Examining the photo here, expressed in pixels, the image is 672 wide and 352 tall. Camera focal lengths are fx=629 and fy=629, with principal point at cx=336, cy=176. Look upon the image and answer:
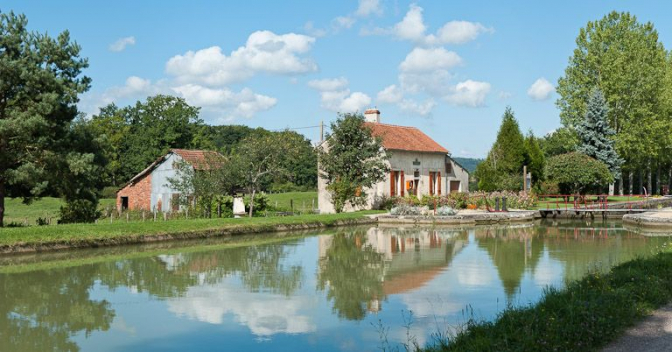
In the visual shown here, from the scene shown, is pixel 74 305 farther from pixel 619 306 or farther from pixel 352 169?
pixel 352 169

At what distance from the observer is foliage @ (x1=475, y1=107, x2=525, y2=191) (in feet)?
143

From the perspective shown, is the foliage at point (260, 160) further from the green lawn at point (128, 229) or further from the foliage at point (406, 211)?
the foliage at point (406, 211)

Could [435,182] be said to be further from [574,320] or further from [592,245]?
[574,320]

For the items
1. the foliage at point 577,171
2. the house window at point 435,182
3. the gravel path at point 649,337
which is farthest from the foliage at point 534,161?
the gravel path at point 649,337

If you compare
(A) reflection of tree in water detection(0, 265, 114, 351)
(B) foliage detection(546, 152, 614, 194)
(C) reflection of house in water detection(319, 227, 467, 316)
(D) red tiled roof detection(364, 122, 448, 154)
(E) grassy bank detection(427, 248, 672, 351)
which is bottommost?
(A) reflection of tree in water detection(0, 265, 114, 351)

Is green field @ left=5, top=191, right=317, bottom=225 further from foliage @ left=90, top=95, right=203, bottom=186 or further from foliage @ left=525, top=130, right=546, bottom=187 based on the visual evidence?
foliage @ left=525, top=130, right=546, bottom=187

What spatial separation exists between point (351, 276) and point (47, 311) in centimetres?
641

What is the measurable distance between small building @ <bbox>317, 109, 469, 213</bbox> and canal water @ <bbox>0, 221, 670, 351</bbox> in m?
16.3

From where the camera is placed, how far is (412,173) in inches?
1625

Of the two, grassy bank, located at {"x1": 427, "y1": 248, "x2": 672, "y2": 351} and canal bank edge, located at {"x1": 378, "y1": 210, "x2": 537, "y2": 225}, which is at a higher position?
canal bank edge, located at {"x1": 378, "y1": 210, "x2": 537, "y2": 225}

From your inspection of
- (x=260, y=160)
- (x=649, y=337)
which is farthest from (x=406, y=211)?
(x=649, y=337)

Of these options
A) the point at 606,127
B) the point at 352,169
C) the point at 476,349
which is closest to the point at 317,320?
the point at 476,349

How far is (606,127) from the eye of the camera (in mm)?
45562

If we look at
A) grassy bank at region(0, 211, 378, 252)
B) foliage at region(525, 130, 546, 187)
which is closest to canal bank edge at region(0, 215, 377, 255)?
grassy bank at region(0, 211, 378, 252)
